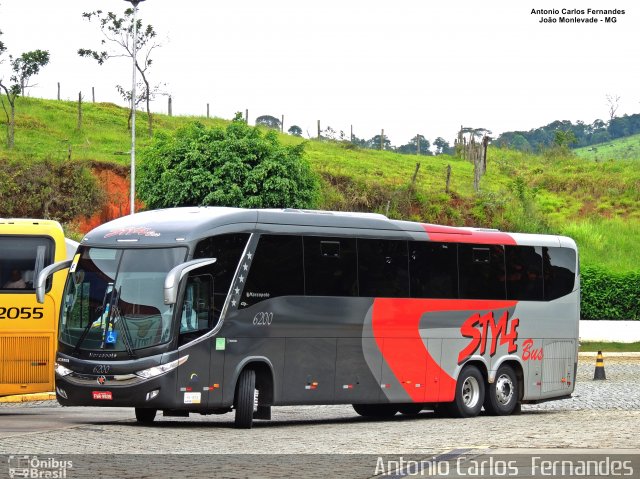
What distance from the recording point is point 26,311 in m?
22.7

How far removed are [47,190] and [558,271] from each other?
37447mm

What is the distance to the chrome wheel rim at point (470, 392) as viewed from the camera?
76.2 ft

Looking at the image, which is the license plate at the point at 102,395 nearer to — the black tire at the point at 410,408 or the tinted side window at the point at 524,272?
the black tire at the point at 410,408

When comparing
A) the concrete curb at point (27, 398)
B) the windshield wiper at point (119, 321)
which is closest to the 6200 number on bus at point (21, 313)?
the concrete curb at point (27, 398)

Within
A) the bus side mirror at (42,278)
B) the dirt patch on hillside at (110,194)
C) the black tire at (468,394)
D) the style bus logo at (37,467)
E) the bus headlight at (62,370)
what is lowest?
the black tire at (468,394)

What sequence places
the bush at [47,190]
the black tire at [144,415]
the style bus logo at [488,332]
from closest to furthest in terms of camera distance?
the black tire at [144,415]
the style bus logo at [488,332]
the bush at [47,190]

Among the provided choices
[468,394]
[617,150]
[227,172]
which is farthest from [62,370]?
[617,150]

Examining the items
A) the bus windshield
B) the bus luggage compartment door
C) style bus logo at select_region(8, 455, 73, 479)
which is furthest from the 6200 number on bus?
style bus logo at select_region(8, 455, 73, 479)

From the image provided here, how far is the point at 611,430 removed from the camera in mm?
17406

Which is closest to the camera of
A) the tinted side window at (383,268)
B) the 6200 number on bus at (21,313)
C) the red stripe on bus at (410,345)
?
the tinted side window at (383,268)

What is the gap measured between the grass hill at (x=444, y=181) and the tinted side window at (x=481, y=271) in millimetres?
34255

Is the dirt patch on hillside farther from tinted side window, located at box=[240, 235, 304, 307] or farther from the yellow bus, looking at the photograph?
tinted side window, located at box=[240, 235, 304, 307]

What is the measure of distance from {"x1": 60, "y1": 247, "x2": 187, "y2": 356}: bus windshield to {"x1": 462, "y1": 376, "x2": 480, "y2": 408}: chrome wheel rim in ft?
24.7

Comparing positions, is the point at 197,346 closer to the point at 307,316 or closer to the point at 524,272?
the point at 307,316
